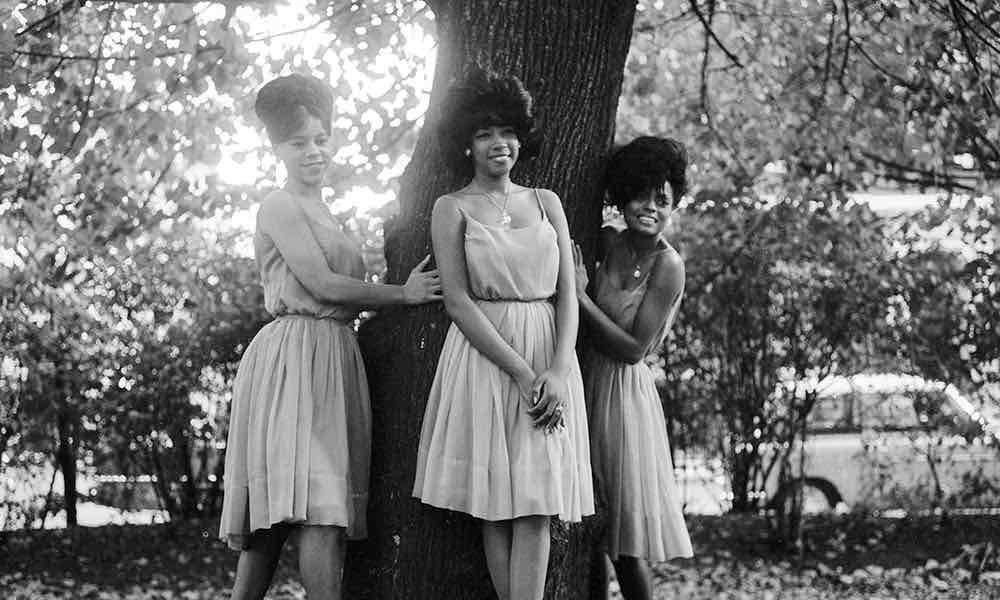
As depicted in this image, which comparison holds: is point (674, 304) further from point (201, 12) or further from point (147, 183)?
point (147, 183)

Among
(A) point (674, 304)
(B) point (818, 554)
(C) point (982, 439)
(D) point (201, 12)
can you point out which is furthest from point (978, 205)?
(D) point (201, 12)

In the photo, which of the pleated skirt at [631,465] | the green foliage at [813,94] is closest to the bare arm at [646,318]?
the pleated skirt at [631,465]

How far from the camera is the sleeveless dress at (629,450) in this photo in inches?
181

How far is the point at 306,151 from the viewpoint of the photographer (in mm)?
4516

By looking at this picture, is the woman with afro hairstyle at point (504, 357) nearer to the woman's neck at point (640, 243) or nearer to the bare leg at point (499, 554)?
the bare leg at point (499, 554)

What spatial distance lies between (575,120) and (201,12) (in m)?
3.45

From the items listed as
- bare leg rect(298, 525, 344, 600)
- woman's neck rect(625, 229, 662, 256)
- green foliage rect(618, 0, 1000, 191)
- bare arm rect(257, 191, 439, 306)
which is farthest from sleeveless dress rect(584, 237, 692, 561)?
green foliage rect(618, 0, 1000, 191)

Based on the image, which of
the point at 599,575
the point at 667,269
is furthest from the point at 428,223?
the point at 599,575

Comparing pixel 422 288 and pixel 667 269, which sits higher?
pixel 667 269

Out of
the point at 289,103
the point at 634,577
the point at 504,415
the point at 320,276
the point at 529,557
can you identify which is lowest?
the point at 634,577

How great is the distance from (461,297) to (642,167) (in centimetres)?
97

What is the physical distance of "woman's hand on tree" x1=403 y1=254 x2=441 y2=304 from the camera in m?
4.29

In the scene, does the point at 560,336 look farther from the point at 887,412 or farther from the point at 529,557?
the point at 887,412

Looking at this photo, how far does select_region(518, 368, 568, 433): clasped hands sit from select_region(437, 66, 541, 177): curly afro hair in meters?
0.85
